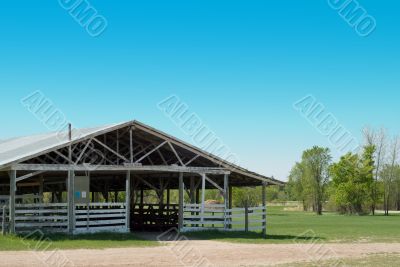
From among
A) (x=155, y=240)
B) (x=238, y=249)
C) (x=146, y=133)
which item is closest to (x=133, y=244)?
(x=155, y=240)

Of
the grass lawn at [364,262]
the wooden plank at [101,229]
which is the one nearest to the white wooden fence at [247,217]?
the wooden plank at [101,229]

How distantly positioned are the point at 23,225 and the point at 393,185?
78569 millimetres

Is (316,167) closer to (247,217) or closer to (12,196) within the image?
(247,217)

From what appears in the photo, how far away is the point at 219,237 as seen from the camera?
25672 mm

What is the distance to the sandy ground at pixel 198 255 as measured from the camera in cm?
1673

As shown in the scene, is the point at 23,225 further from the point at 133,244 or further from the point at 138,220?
the point at 138,220

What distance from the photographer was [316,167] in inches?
3487

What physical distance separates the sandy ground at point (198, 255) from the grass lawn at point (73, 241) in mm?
1077

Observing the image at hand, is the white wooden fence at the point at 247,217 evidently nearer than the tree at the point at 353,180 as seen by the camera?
Yes

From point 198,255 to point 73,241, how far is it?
5538mm

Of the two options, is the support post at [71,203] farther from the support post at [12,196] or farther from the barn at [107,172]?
the support post at [12,196]

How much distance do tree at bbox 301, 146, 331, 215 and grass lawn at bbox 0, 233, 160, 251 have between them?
216 feet

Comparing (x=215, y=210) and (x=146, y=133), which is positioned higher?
(x=146, y=133)

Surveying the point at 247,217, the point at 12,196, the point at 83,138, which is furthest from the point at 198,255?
the point at 247,217
